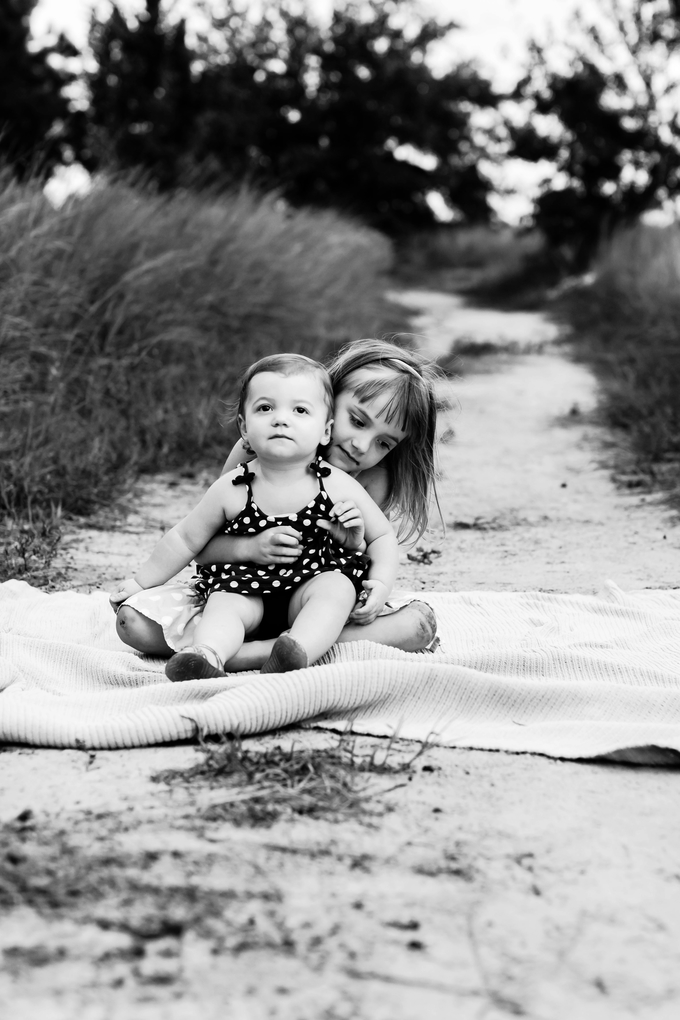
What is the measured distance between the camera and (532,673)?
2646mm

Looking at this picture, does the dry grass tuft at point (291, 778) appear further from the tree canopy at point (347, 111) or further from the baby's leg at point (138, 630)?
the tree canopy at point (347, 111)

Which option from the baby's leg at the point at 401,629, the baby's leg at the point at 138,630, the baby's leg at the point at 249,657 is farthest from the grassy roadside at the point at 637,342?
the baby's leg at the point at 138,630

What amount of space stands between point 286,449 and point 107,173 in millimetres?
4792

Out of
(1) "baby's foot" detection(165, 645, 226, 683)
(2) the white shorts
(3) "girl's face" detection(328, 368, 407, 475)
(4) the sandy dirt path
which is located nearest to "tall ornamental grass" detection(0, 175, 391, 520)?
(3) "girl's face" detection(328, 368, 407, 475)

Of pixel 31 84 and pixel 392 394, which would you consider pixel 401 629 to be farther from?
pixel 31 84

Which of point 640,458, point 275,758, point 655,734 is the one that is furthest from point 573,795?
point 640,458

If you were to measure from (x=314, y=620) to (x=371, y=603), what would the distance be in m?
0.19

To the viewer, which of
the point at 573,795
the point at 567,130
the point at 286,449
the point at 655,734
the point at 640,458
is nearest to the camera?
the point at 573,795

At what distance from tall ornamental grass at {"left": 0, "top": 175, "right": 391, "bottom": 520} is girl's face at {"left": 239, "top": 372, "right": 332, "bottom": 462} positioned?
122 cm

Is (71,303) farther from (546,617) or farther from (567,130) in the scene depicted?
(567,130)

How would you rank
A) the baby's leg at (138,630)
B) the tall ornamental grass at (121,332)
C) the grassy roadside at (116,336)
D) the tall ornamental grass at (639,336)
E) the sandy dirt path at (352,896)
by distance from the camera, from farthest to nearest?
the tall ornamental grass at (639,336) → the tall ornamental grass at (121,332) → the grassy roadside at (116,336) → the baby's leg at (138,630) → the sandy dirt path at (352,896)

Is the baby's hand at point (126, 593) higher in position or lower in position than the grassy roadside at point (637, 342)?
lower

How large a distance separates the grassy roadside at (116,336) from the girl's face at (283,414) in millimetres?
1214

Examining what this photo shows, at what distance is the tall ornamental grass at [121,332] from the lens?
4631mm
